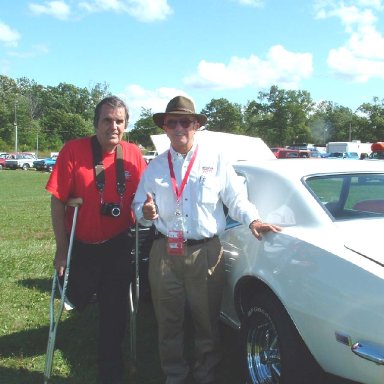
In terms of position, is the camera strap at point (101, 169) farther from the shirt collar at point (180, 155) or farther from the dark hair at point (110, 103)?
the shirt collar at point (180, 155)

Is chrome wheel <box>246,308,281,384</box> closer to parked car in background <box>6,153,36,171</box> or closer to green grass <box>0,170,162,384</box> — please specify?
green grass <box>0,170,162,384</box>

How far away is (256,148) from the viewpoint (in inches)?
220

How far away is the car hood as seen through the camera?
8.25 feet

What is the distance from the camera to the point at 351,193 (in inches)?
145

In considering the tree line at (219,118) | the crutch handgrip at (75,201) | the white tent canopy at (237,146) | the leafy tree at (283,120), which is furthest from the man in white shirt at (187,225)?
the leafy tree at (283,120)

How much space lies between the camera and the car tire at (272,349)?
2762 mm

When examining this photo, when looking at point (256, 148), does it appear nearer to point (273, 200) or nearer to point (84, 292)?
point (273, 200)

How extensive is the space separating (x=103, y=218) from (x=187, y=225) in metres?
0.61

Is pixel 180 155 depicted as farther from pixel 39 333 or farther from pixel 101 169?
pixel 39 333

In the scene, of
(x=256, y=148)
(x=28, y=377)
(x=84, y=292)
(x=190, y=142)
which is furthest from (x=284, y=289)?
(x=256, y=148)

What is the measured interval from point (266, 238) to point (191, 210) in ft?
1.71

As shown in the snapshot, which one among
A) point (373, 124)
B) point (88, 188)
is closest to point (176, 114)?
point (88, 188)

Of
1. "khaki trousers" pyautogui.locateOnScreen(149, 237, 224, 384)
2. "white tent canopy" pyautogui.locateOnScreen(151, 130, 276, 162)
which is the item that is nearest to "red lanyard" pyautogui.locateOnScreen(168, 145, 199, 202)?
"khaki trousers" pyautogui.locateOnScreen(149, 237, 224, 384)

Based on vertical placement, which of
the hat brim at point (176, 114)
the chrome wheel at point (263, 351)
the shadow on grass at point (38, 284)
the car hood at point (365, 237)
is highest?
the hat brim at point (176, 114)
